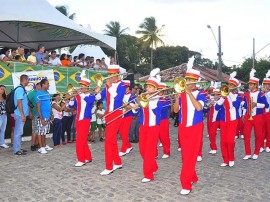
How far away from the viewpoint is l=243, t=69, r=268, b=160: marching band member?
8703 mm

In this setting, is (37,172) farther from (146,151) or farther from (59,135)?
(59,135)

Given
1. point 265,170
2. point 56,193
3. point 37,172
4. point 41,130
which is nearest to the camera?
point 56,193

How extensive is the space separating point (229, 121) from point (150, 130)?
7.75 feet

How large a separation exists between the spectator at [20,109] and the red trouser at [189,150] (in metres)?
4.56

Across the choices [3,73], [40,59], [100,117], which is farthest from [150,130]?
[40,59]

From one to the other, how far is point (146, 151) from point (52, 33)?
9245 millimetres

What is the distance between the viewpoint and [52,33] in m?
14.0

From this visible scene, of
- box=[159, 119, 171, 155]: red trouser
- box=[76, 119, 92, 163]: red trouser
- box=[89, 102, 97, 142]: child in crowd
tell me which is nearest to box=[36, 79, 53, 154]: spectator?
box=[76, 119, 92, 163]: red trouser

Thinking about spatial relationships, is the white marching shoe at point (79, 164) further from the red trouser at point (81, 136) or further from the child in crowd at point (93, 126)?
the child in crowd at point (93, 126)

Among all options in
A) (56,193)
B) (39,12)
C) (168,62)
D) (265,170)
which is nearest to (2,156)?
(56,193)

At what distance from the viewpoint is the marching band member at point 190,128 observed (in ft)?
18.3

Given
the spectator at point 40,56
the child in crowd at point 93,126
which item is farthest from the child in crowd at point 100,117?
the spectator at point 40,56

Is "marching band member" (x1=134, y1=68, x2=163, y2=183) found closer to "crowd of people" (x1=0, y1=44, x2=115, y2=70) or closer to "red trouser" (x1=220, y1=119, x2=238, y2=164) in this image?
"red trouser" (x1=220, y1=119, x2=238, y2=164)

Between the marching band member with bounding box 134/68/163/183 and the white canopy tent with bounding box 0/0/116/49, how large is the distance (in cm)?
554
